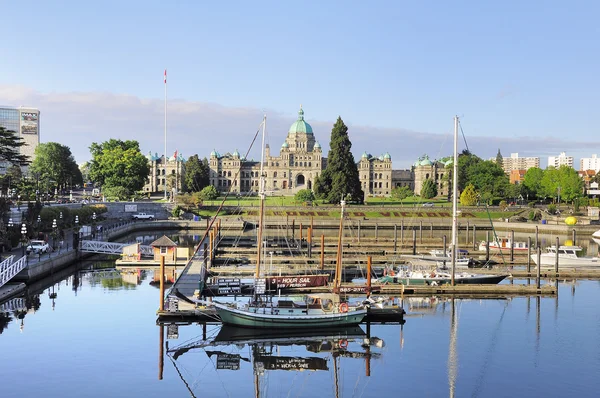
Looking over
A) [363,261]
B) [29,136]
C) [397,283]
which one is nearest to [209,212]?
[363,261]

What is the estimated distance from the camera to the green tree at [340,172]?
119625 mm

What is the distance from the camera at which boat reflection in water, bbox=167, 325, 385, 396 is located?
1198 inches

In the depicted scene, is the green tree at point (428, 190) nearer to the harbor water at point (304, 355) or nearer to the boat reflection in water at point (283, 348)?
the harbor water at point (304, 355)

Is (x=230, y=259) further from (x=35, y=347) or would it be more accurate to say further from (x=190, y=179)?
(x=190, y=179)

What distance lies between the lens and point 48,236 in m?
68.9

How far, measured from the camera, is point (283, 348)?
3300 cm

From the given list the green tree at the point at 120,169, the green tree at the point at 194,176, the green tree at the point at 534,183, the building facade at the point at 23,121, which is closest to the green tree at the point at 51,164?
the green tree at the point at 120,169

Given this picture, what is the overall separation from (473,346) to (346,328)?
703 cm

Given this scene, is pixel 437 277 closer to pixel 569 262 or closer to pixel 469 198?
pixel 569 262

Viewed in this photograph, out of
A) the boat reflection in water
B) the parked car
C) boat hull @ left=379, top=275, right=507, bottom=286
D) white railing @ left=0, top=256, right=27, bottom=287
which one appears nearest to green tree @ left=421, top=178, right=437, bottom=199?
boat hull @ left=379, top=275, right=507, bottom=286

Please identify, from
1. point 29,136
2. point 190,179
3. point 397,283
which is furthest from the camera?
point 29,136

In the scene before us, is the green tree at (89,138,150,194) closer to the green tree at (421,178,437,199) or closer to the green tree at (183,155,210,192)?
the green tree at (183,155,210,192)

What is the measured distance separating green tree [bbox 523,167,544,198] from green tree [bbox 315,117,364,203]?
160 ft

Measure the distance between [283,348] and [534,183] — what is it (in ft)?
426
